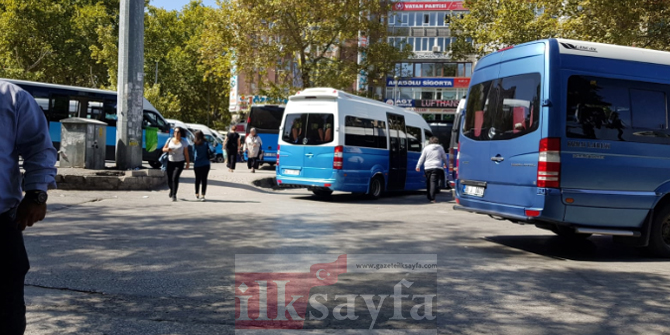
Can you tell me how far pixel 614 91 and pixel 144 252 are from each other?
6.02m

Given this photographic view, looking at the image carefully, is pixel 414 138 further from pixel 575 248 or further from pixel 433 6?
pixel 433 6

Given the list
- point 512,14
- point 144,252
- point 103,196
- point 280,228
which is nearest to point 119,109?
point 103,196

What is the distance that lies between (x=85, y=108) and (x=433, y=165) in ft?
54.0

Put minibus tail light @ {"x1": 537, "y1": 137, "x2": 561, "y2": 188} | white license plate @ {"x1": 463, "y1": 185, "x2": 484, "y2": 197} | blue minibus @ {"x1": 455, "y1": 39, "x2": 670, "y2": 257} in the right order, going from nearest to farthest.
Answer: minibus tail light @ {"x1": 537, "y1": 137, "x2": 561, "y2": 188}, blue minibus @ {"x1": 455, "y1": 39, "x2": 670, "y2": 257}, white license plate @ {"x1": 463, "y1": 185, "x2": 484, "y2": 197}

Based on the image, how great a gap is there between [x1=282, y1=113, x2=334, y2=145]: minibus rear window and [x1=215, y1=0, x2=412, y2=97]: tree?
10725mm

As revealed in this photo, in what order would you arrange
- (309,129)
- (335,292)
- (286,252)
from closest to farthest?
(335,292), (286,252), (309,129)

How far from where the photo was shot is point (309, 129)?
632 inches

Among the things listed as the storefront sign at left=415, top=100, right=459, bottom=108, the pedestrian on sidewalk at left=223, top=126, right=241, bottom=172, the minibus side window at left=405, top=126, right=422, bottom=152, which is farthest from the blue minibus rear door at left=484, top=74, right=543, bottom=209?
the storefront sign at left=415, top=100, right=459, bottom=108

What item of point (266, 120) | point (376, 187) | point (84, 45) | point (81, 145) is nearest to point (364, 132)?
point (376, 187)

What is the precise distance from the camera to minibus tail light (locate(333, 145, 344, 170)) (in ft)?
51.1

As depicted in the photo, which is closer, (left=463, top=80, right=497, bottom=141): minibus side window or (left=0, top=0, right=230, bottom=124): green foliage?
(left=463, top=80, right=497, bottom=141): minibus side window

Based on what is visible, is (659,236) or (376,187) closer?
(659,236)

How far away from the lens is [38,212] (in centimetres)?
319

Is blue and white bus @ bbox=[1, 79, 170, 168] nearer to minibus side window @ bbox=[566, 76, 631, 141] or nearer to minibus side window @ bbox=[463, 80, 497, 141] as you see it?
minibus side window @ bbox=[463, 80, 497, 141]
